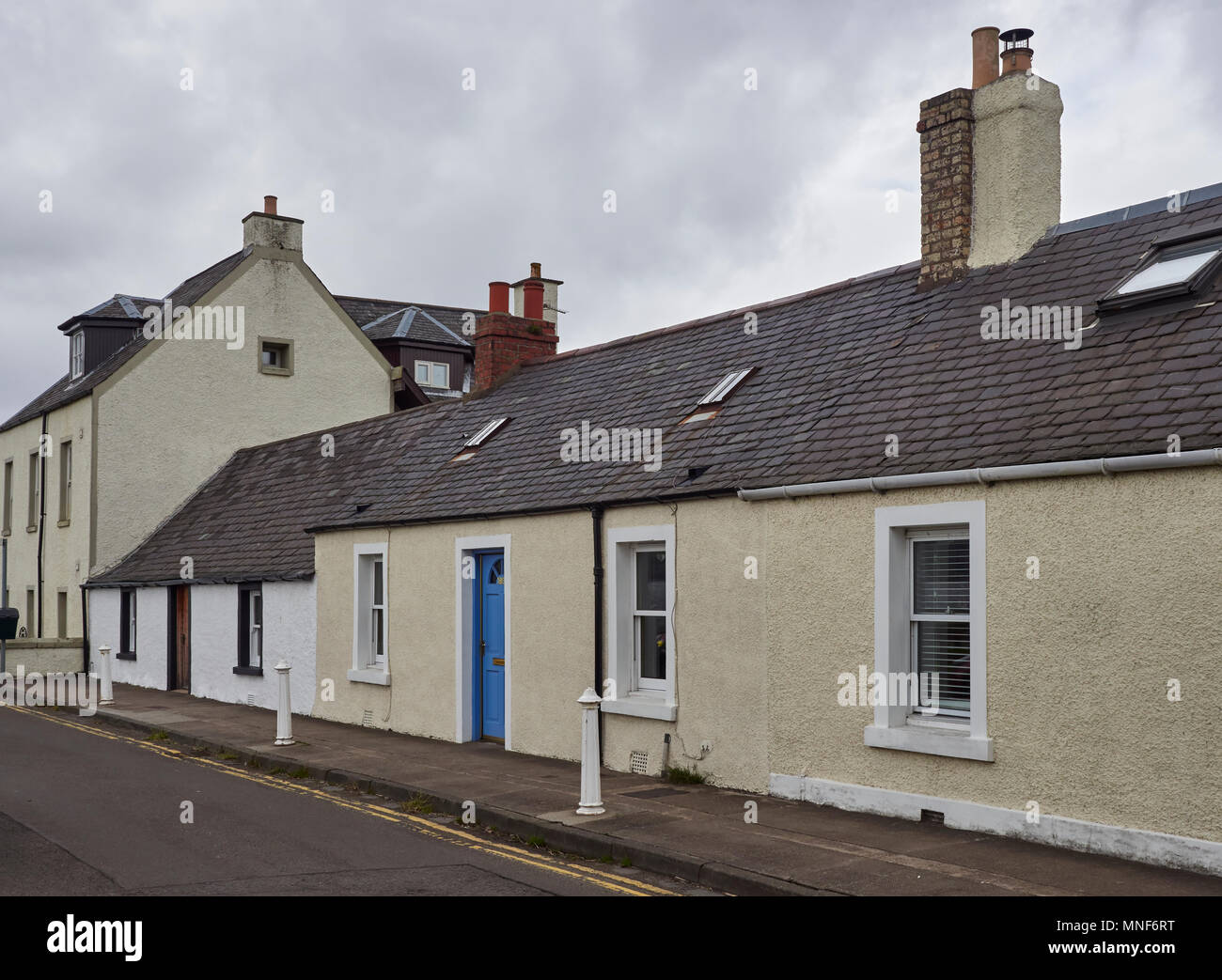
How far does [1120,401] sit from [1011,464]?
901 mm

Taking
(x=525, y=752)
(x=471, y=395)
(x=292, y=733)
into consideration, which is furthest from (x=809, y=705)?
(x=471, y=395)

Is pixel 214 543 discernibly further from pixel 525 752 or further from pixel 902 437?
pixel 902 437

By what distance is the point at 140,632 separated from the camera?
25.2 meters

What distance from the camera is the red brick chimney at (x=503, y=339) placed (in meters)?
19.9

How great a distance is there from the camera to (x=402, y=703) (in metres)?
16.3

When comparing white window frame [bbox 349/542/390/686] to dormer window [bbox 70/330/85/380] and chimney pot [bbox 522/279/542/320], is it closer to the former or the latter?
chimney pot [bbox 522/279/542/320]

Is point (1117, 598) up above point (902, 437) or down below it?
below

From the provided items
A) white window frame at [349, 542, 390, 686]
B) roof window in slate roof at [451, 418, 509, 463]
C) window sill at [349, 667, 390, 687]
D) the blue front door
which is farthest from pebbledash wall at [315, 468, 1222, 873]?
white window frame at [349, 542, 390, 686]

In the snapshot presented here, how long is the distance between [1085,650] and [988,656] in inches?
33.0

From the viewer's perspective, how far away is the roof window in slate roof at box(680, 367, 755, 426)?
526 inches

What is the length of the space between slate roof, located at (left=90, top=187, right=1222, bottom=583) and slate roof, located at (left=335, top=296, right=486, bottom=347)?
50.9ft

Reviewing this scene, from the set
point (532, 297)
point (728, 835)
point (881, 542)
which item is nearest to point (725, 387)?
point (881, 542)

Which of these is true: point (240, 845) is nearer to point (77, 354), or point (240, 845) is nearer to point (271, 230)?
point (271, 230)

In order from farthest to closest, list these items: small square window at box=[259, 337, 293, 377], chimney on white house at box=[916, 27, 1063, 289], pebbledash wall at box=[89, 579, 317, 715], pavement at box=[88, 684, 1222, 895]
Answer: small square window at box=[259, 337, 293, 377], pebbledash wall at box=[89, 579, 317, 715], chimney on white house at box=[916, 27, 1063, 289], pavement at box=[88, 684, 1222, 895]
